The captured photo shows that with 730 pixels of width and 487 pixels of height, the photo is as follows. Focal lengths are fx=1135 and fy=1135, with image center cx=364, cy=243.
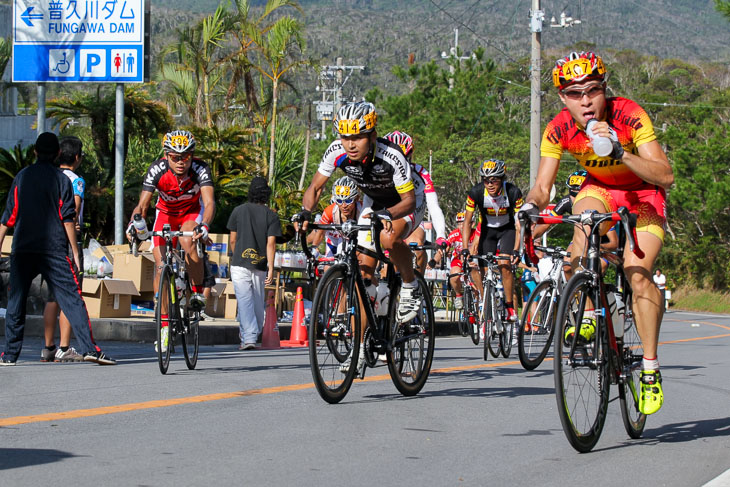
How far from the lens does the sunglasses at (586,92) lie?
6476mm

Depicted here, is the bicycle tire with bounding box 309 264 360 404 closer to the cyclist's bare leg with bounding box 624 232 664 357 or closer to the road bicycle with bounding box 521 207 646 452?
the road bicycle with bounding box 521 207 646 452

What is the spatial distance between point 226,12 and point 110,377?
103ft

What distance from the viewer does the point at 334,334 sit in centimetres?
725

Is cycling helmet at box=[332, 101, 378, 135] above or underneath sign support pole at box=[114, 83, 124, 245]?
underneath

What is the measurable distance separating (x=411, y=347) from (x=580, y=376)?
2446 mm

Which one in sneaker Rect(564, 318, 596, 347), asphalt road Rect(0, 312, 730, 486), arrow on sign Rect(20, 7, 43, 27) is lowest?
asphalt road Rect(0, 312, 730, 486)

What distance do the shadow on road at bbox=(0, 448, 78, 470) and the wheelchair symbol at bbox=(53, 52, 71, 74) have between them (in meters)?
19.9

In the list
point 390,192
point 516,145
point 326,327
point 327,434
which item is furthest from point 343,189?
point 516,145

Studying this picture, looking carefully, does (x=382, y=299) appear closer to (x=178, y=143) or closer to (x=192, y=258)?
(x=192, y=258)

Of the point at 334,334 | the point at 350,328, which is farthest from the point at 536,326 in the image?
the point at 334,334

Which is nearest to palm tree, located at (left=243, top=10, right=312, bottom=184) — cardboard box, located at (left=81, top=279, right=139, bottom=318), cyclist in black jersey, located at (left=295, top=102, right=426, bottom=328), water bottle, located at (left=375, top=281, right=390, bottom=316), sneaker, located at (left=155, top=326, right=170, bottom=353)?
cardboard box, located at (left=81, top=279, right=139, bottom=318)

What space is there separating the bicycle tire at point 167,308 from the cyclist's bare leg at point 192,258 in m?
0.38

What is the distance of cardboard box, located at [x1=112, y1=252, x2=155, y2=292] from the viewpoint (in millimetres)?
16656

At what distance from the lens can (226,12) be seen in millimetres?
39000
